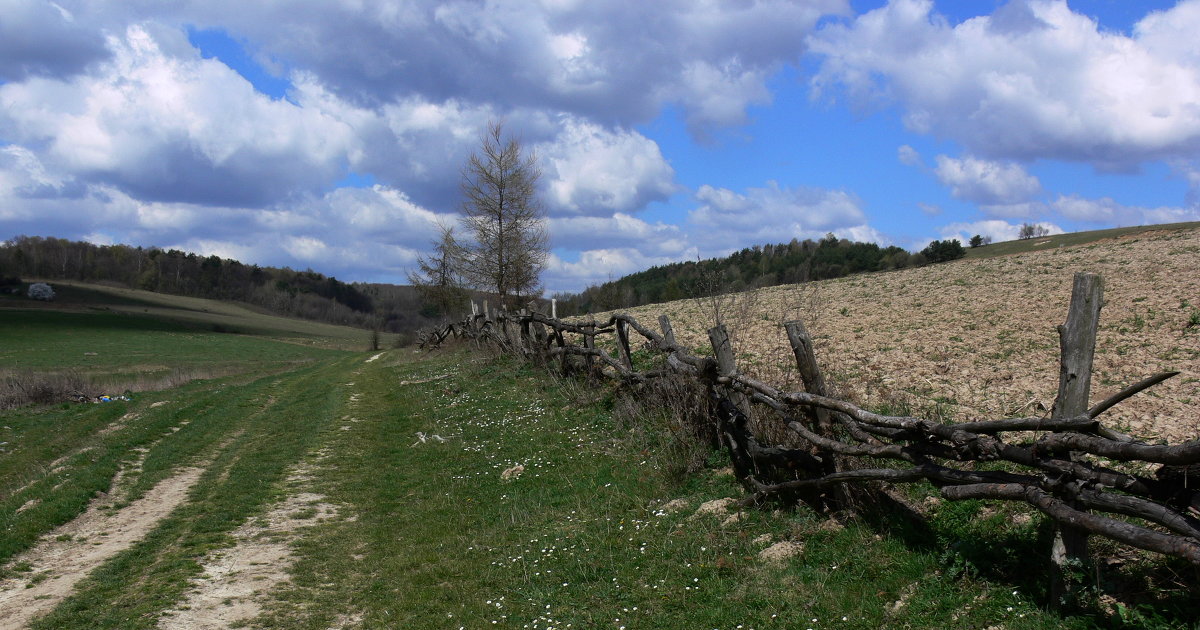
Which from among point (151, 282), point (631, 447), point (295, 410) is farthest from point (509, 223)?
point (151, 282)

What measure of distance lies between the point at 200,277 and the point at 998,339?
171 m

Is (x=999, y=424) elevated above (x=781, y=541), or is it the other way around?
(x=999, y=424)

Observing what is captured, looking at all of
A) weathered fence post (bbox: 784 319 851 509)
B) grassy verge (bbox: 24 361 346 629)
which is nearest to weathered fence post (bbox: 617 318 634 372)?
weathered fence post (bbox: 784 319 851 509)

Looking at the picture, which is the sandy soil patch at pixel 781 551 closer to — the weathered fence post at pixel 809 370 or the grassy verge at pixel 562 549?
the grassy verge at pixel 562 549

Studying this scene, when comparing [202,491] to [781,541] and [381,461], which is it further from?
[781,541]

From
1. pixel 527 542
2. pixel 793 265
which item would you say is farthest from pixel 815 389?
pixel 793 265

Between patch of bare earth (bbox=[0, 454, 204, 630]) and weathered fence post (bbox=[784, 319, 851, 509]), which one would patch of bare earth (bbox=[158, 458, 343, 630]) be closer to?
patch of bare earth (bbox=[0, 454, 204, 630])

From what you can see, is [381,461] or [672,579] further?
[381,461]

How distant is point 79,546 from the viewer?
761cm

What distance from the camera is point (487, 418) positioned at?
13164 millimetres

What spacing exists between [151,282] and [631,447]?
15589 centimetres

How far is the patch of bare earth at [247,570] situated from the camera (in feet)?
18.3

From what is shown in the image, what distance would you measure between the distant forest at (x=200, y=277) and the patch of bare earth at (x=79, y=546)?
11358cm

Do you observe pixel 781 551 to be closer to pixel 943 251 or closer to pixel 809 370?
pixel 809 370
